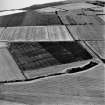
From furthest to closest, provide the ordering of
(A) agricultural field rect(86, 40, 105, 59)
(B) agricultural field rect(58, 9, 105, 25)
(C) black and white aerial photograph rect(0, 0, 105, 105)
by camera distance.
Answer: (B) agricultural field rect(58, 9, 105, 25)
(A) agricultural field rect(86, 40, 105, 59)
(C) black and white aerial photograph rect(0, 0, 105, 105)

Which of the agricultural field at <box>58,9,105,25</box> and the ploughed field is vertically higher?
the ploughed field

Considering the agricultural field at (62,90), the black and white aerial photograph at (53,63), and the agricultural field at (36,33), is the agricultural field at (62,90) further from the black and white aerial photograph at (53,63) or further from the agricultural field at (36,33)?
the agricultural field at (36,33)

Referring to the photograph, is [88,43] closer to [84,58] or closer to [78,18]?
[84,58]

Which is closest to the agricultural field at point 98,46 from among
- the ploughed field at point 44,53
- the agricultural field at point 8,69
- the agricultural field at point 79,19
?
the ploughed field at point 44,53

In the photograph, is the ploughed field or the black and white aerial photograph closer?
the black and white aerial photograph

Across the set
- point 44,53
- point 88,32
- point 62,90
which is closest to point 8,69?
point 44,53

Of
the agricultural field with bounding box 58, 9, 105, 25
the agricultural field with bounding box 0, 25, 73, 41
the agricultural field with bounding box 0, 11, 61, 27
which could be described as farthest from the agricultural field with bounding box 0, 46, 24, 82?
the agricultural field with bounding box 58, 9, 105, 25

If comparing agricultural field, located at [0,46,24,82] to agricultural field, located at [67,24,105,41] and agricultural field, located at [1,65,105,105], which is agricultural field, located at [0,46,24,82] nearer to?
agricultural field, located at [1,65,105,105]

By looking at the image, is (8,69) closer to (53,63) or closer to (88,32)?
(53,63)

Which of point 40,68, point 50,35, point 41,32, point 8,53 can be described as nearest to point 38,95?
point 40,68
